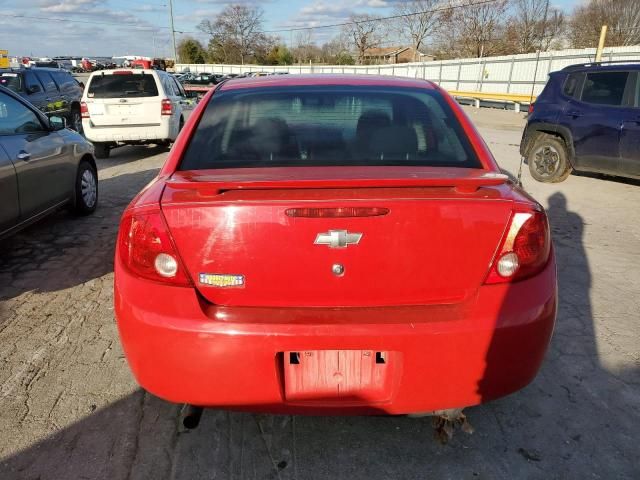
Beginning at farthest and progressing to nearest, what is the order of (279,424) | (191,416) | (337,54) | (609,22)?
(337,54), (609,22), (279,424), (191,416)

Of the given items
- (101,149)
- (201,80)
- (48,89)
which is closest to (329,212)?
(101,149)

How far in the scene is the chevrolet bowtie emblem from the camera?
74.8 inches

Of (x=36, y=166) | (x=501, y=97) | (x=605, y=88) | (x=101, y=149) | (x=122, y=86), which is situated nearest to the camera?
(x=36, y=166)

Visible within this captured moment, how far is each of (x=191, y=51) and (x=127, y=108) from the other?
76.0m

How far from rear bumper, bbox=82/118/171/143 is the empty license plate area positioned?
9439mm

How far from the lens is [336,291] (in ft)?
6.40

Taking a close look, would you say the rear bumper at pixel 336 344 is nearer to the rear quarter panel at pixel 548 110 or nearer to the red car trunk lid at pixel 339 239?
the red car trunk lid at pixel 339 239

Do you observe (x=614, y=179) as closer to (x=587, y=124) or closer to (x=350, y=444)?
(x=587, y=124)

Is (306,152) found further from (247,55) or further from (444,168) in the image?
(247,55)

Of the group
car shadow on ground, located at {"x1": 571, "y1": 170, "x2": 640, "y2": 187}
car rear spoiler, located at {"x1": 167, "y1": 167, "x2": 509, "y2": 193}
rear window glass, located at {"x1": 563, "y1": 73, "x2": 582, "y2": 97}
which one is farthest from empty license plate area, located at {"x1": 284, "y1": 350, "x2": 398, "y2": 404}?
car shadow on ground, located at {"x1": 571, "y1": 170, "x2": 640, "y2": 187}

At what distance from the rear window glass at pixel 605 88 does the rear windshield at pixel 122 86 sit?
796cm

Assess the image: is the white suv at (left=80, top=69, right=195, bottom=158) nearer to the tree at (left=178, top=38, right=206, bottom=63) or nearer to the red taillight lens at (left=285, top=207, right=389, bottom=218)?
the red taillight lens at (left=285, top=207, right=389, bottom=218)

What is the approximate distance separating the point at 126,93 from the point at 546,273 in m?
10.2

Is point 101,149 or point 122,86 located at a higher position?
point 122,86
